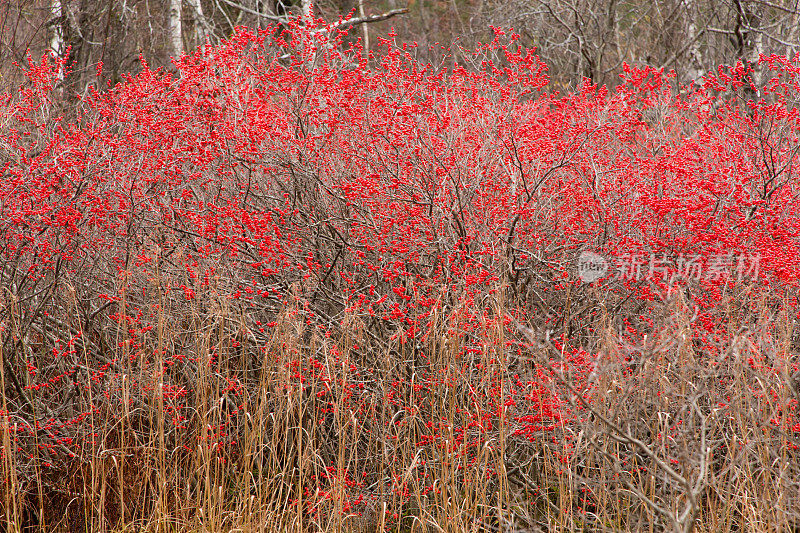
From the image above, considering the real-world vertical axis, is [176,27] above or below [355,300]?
above

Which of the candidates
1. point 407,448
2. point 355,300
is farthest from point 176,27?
point 407,448

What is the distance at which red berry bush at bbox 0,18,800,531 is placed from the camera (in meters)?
3.28

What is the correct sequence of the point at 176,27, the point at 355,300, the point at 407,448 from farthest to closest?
the point at 176,27
the point at 355,300
the point at 407,448

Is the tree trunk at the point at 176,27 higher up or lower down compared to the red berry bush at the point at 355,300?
higher up

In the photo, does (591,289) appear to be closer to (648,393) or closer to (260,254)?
(648,393)

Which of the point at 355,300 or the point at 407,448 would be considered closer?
the point at 407,448

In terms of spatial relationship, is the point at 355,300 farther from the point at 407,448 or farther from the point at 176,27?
the point at 176,27

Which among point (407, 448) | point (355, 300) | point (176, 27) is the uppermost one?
point (176, 27)

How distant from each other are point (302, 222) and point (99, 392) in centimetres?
141

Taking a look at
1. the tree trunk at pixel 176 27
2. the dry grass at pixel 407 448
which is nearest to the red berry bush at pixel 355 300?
the dry grass at pixel 407 448

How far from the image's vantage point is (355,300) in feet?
13.5

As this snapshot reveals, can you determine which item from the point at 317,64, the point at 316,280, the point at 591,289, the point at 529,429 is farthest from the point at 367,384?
the point at 317,64

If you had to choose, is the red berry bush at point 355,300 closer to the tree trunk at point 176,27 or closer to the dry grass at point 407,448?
the dry grass at point 407,448

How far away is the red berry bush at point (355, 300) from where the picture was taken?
10.8 feet
